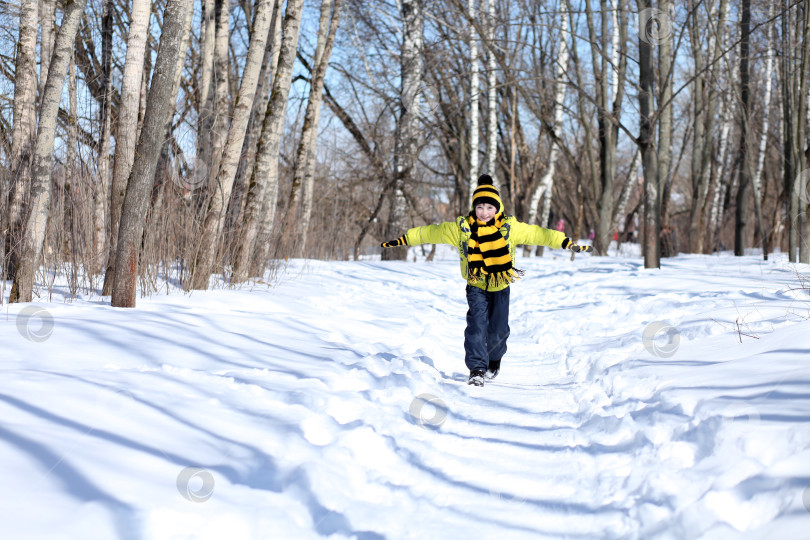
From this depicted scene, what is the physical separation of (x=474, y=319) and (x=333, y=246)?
10.3 metres

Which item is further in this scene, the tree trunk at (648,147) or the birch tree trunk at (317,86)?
the birch tree trunk at (317,86)

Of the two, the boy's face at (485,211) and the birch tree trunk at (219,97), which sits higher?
the birch tree trunk at (219,97)

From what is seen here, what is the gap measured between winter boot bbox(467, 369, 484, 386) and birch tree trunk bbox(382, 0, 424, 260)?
10.5 metres

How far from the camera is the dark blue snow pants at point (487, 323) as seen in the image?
4949 mm

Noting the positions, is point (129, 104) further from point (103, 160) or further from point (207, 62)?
point (207, 62)

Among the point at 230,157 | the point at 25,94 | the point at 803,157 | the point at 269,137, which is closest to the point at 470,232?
the point at 230,157

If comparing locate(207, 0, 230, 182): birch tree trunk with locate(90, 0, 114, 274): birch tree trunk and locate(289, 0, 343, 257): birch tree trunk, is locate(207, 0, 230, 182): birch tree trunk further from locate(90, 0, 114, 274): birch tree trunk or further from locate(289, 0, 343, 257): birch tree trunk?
locate(289, 0, 343, 257): birch tree trunk

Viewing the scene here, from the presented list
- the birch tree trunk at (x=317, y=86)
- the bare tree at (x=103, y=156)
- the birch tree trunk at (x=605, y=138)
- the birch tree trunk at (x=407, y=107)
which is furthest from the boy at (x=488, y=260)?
the birch tree trunk at (x=605, y=138)

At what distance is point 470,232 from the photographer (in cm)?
509

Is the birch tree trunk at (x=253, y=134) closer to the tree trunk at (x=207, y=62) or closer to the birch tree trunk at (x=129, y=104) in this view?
the tree trunk at (x=207, y=62)

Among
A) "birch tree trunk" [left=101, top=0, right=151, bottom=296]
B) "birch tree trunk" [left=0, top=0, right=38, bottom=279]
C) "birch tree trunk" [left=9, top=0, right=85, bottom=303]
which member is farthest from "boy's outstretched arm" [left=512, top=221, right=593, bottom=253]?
"birch tree trunk" [left=0, top=0, right=38, bottom=279]

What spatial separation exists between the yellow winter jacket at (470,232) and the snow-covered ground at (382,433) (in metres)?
0.96

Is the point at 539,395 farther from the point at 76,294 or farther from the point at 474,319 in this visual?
the point at 76,294

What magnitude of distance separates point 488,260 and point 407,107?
10.6 meters
